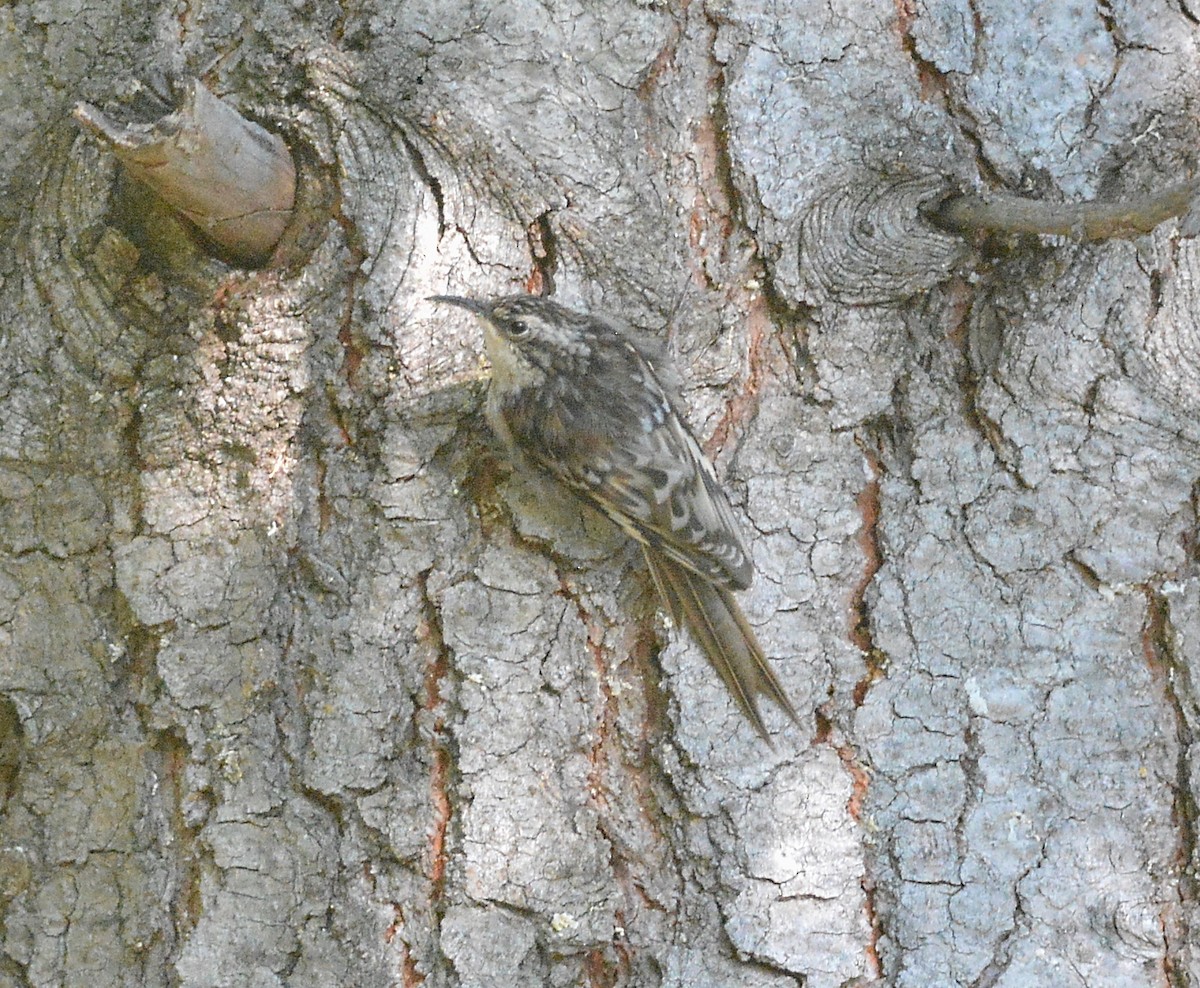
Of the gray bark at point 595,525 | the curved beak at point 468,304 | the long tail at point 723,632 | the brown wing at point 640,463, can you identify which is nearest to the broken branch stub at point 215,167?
the gray bark at point 595,525

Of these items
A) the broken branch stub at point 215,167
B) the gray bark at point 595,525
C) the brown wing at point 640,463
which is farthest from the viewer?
the brown wing at point 640,463

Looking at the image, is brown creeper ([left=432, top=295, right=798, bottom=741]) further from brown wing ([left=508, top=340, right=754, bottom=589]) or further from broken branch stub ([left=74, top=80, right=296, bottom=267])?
broken branch stub ([left=74, top=80, right=296, bottom=267])

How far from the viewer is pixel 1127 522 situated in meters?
Answer: 1.88

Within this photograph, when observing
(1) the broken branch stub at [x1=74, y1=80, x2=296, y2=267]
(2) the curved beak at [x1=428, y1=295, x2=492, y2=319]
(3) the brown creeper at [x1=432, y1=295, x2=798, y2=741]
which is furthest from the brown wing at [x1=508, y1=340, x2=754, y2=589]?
(1) the broken branch stub at [x1=74, y1=80, x2=296, y2=267]

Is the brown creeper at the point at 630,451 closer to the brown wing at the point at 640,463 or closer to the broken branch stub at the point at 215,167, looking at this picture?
the brown wing at the point at 640,463

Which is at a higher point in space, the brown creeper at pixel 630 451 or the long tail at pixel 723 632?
the brown creeper at pixel 630 451

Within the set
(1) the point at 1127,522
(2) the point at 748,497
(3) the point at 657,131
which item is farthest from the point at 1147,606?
(3) the point at 657,131

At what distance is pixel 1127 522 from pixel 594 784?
87 cm

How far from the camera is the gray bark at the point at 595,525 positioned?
1.80 m

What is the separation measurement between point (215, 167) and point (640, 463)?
0.87 meters

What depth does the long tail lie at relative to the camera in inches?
71.7

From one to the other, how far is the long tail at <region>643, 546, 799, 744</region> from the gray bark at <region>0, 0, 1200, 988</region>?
37 millimetres

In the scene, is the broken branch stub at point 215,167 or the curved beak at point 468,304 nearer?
the broken branch stub at point 215,167

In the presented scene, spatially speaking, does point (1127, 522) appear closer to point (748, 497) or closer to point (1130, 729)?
point (1130, 729)
